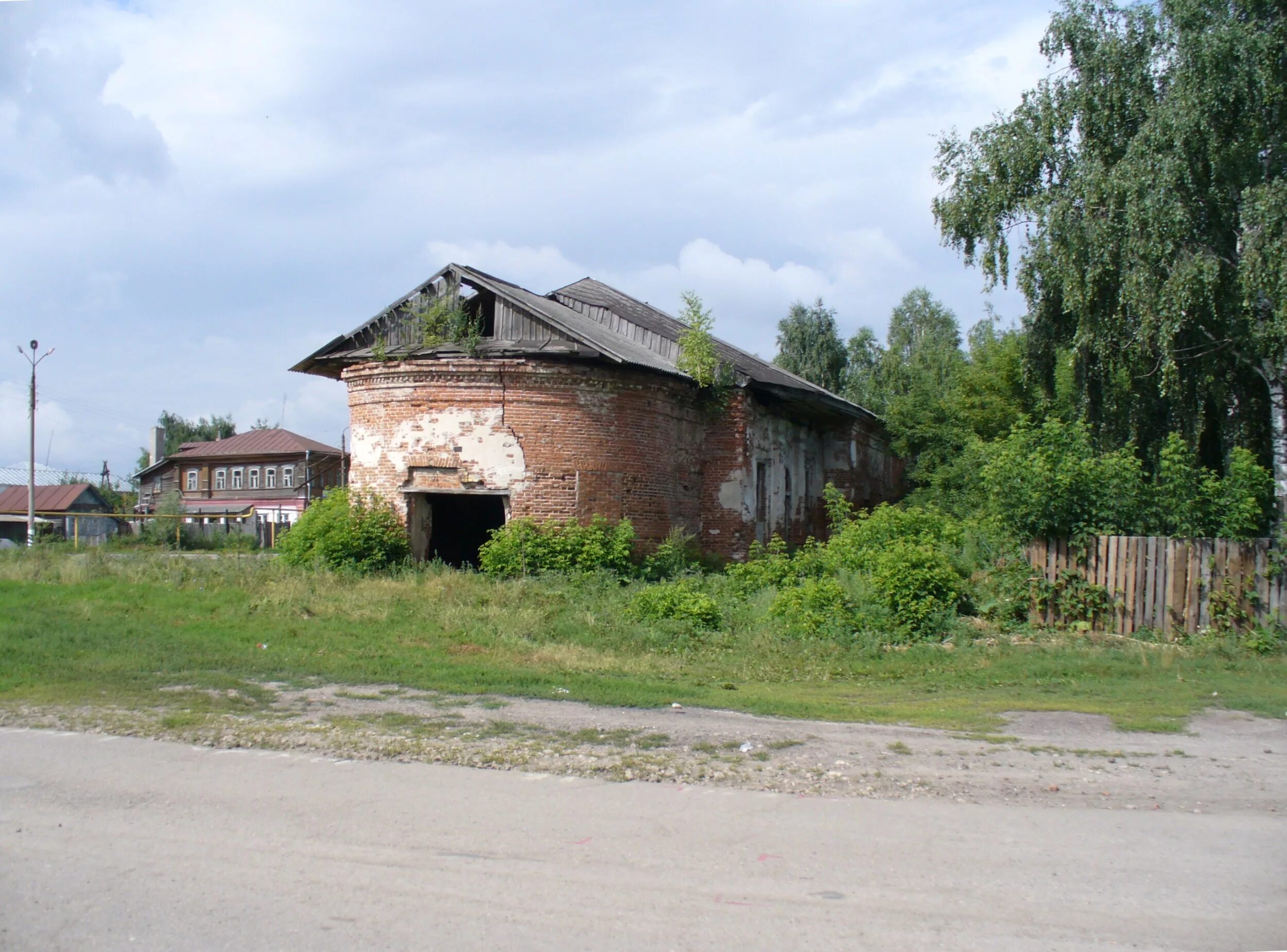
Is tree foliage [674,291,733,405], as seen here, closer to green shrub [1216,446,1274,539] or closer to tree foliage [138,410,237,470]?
green shrub [1216,446,1274,539]

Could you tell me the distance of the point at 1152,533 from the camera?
13.6m

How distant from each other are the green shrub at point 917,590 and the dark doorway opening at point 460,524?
8.57 meters

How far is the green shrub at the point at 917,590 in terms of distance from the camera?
1340 centimetres

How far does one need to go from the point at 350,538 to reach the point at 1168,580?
13126 millimetres

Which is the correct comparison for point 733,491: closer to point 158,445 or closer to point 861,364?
point 861,364

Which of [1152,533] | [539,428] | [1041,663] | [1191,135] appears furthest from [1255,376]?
[539,428]

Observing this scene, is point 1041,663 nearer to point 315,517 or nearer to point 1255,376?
point 1255,376

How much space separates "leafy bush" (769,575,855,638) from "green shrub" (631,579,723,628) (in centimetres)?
89

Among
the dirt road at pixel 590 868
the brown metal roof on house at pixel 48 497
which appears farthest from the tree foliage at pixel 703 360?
the brown metal roof on house at pixel 48 497

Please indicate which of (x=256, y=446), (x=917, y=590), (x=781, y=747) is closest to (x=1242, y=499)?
(x=917, y=590)

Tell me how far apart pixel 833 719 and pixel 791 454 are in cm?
1653

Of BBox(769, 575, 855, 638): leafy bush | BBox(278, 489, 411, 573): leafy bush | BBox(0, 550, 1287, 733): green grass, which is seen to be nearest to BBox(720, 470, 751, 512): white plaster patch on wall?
BBox(0, 550, 1287, 733): green grass

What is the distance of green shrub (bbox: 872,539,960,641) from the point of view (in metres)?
13.4

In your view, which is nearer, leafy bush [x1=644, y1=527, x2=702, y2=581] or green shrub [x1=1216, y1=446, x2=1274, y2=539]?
green shrub [x1=1216, y1=446, x2=1274, y2=539]
